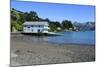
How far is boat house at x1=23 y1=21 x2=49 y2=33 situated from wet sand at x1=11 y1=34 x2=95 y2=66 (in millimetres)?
152

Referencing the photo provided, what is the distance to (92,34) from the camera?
309 centimetres

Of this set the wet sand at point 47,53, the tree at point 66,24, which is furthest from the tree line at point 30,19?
the wet sand at point 47,53

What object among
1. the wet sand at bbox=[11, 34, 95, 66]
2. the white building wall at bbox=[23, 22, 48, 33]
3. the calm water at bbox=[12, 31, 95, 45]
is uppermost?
the white building wall at bbox=[23, 22, 48, 33]

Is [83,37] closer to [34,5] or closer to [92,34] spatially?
[92,34]

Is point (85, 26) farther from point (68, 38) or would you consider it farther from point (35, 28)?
point (35, 28)

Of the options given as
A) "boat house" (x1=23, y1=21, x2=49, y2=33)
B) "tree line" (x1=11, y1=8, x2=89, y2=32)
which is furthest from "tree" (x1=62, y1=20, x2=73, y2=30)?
"boat house" (x1=23, y1=21, x2=49, y2=33)

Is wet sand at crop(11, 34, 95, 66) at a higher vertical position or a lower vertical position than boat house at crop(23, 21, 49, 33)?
lower

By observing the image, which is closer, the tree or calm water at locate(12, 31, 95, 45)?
calm water at locate(12, 31, 95, 45)

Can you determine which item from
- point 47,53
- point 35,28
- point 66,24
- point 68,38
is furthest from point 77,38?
point 35,28

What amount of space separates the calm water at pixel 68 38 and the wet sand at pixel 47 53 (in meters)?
0.04

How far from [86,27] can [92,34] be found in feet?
0.45

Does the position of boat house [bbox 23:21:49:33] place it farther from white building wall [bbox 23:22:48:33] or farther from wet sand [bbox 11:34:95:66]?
wet sand [bbox 11:34:95:66]

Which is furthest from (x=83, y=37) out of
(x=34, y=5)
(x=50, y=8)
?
(x=34, y=5)

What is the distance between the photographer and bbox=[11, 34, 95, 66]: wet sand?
2.67 m
